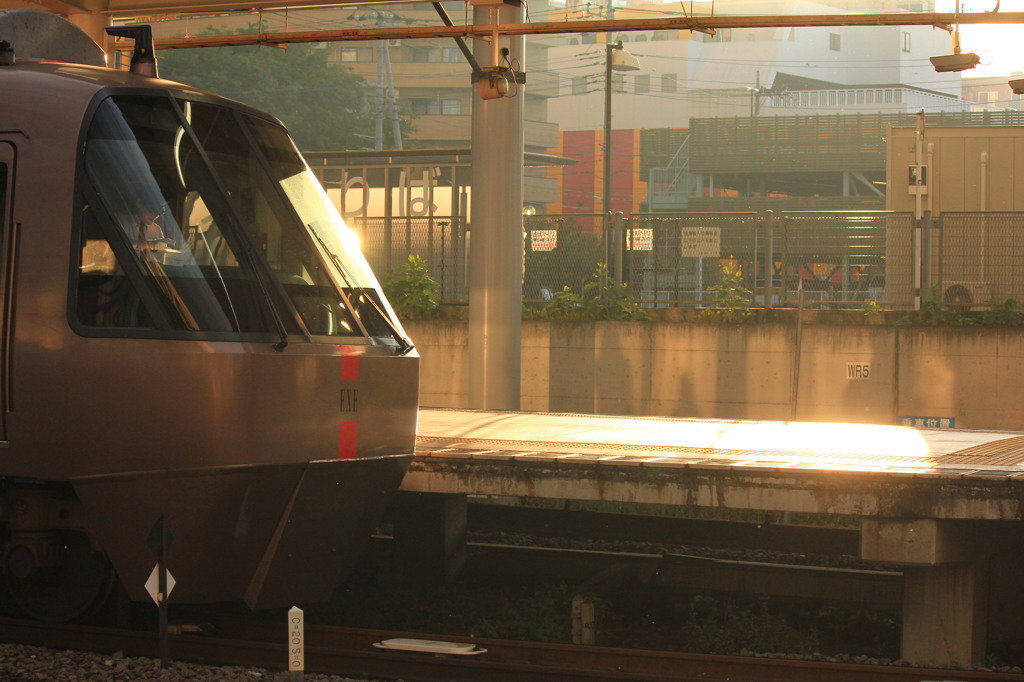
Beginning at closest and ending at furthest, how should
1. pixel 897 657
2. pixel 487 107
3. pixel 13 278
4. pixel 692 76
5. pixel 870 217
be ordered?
pixel 13 278 → pixel 897 657 → pixel 487 107 → pixel 870 217 → pixel 692 76

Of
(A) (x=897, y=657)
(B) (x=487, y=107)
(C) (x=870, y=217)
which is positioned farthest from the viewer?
(C) (x=870, y=217)

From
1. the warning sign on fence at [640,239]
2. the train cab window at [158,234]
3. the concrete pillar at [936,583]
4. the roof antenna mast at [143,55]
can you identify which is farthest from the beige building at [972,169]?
the train cab window at [158,234]

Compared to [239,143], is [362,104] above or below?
above

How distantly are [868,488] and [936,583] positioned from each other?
0.87 meters

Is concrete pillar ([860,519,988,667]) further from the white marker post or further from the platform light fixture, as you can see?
the platform light fixture

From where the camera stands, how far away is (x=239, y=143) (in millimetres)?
7277

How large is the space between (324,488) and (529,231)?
1148cm

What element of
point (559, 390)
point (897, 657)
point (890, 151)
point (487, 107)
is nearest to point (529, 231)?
point (559, 390)

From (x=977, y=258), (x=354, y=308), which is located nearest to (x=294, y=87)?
(x=977, y=258)

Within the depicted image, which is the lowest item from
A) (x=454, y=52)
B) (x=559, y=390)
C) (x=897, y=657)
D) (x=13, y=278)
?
(x=897, y=657)

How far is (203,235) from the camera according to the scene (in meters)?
6.72

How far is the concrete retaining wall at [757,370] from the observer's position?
51.1 feet

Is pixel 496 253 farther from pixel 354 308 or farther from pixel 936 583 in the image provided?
pixel 936 583

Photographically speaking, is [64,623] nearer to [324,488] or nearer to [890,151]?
[324,488]
